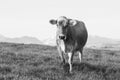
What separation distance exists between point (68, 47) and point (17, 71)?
254cm

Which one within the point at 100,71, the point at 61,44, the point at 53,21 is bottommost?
the point at 100,71

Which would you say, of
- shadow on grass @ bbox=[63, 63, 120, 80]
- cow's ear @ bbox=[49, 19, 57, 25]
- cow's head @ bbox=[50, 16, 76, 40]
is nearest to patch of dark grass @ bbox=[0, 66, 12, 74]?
shadow on grass @ bbox=[63, 63, 120, 80]

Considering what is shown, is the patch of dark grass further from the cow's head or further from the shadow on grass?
the cow's head

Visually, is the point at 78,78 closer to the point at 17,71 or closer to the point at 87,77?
the point at 87,77

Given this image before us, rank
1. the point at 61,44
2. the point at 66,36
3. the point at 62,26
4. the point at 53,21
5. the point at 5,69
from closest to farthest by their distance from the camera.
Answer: the point at 5,69, the point at 62,26, the point at 66,36, the point at 61,44, the point at 53,21

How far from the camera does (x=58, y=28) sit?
894 centimetres

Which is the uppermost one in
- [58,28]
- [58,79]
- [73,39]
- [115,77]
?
[58,28]

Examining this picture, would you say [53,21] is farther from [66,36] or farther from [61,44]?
[61,44]

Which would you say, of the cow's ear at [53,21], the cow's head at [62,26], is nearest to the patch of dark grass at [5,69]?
the cow's head at [62,26]

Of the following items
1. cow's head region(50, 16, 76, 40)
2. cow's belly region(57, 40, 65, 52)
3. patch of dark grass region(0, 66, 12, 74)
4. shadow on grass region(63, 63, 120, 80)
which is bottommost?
shadow on grass region(63, 63, 120, 80)

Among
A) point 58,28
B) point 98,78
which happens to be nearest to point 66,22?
point 58,28

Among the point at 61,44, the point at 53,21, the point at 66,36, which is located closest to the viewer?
the point at 66,36

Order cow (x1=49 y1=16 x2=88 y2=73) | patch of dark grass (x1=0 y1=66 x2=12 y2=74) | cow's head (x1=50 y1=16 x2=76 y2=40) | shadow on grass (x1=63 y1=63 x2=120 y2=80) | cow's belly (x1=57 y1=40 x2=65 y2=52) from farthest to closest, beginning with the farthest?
cow's belly (x1=57 y1=40 x2=65 y2=52)
cow (x1=49 y1=16 x2=88 y2=73)
cow's head (x1=50 y1=16 x2=76 y2=40)
shadow on grass (x1=63 y1=63 x2=120 y2=80)
patch of dark grass (x1=0 y1=66 x2=12 y2=74)

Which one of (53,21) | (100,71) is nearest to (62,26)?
(53,21)
